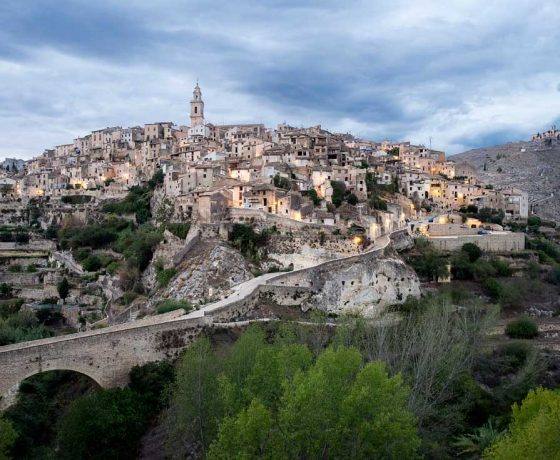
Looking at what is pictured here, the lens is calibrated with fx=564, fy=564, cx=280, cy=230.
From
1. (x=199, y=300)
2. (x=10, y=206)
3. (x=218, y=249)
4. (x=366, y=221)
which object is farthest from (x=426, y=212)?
(x=10, y=206)

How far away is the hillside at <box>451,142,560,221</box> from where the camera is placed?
7807 cm

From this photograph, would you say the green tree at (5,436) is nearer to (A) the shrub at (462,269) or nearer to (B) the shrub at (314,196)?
(B) the shrub at (314,196)

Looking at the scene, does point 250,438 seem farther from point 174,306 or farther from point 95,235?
point 95,235

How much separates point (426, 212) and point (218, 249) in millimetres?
25505

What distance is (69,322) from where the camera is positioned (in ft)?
125

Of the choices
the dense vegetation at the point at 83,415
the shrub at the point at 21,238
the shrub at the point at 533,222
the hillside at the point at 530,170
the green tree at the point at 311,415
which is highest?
the hillside at the point at 530,170

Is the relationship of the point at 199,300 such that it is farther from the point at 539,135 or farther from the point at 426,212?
the point at 539,135

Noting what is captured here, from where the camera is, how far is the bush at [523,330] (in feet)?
95.6

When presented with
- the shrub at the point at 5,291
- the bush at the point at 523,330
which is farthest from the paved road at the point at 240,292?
the shrub at the point at 5,291

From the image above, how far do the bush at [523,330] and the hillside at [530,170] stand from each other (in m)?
45.8

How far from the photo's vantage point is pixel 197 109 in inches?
2918

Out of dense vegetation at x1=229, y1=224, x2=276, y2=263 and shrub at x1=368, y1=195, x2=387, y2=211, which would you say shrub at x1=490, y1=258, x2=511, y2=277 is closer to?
shrub at x1=368, y1=195, x2=387, y2=211

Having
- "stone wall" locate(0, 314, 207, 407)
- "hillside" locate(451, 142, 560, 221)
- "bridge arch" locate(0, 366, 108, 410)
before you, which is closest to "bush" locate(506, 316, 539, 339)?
"stone wall" locate(0, 314, 207, 407)

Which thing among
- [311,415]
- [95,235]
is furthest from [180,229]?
[311,415]
